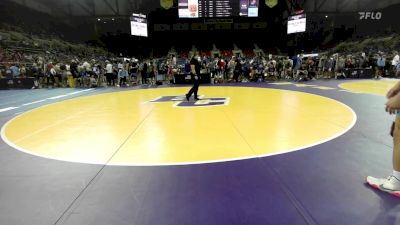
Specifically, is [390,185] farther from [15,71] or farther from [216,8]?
[216,8]

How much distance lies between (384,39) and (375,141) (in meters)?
25.6

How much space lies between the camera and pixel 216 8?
884 inches

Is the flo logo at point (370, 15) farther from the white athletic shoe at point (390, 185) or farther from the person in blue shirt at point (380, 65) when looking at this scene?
the white athletic shoe at point (390, 185)

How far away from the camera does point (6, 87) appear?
51.5 feet

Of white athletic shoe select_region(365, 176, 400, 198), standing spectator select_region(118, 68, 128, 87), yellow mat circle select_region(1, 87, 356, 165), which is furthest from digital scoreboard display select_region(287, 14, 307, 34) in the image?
white athletic shoe select_region(365, 176, 400, 198)

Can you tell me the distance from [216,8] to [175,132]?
65.6ft

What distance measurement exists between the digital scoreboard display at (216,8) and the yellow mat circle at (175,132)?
15.7m

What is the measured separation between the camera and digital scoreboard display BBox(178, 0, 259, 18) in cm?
2084

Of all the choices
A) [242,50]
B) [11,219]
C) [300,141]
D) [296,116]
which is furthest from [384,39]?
[11,219]

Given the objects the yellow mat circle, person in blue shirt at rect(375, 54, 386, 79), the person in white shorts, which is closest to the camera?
the person in white shorts

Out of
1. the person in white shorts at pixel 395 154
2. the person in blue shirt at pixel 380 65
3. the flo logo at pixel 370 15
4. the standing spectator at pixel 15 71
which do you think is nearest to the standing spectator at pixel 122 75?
the standing spectator at pixel 15 71

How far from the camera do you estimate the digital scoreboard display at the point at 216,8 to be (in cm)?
2084

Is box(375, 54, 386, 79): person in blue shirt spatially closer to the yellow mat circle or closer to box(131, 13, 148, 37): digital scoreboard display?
the yellow mat circle

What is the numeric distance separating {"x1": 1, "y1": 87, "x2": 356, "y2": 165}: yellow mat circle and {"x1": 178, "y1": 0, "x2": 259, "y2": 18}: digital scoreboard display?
1565 centimetres
